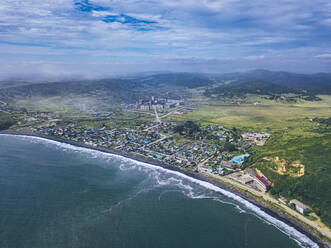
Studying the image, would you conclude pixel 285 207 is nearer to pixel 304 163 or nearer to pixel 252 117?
pixel 304 163

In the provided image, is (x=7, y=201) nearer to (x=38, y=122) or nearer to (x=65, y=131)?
(x=65, y=131)

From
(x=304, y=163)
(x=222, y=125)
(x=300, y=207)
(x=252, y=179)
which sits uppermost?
(x=304, y=163)

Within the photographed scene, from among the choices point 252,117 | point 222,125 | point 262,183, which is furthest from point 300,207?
point 252,117

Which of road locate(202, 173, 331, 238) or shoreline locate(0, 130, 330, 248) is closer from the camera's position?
shoreline locate(0, 130, 330, 248)

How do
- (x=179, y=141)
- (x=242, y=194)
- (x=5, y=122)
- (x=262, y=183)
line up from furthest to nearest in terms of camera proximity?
(x=5, y=122) < (x=179, y=141) < (x=262, y=183) < (x=242, y=194)

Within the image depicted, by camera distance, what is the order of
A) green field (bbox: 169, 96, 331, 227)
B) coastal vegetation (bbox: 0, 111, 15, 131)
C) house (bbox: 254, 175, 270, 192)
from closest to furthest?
1. green field (bbox: 169, 96, 331, 227)
2. house (bbox: 254, 175, 270, 192)
3. coastal vegetation (bbox: 0, 111, 15, 131)

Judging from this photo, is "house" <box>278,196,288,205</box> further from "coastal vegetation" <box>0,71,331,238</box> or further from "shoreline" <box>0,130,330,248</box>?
"shoreline" <box>0,130,330,248</box>

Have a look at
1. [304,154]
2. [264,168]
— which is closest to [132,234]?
[264,168]

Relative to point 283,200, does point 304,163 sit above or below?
above

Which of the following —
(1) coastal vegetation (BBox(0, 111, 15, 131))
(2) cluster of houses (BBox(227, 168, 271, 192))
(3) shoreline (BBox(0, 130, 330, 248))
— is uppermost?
(1) coastal vegetation (BBox(0, 111, 15, 131))

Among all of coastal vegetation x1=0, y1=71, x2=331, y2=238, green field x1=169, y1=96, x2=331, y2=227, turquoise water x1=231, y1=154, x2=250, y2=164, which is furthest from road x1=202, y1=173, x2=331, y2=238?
turquoise water x1=231, y1=154, x2=250, y2=164
